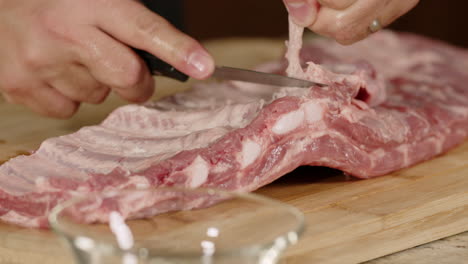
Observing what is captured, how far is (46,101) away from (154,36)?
81 centimetres

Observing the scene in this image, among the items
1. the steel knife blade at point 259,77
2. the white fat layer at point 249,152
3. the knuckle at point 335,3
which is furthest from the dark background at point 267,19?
the white fat layer at point 249,152

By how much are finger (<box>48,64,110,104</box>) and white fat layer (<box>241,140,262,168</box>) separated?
96 cm

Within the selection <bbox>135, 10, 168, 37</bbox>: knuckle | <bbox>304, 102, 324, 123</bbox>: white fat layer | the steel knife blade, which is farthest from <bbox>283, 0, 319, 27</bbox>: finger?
<bbox>135, 10, 168, 37</bbox>: knuckle

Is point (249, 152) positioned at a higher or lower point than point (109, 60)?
lower

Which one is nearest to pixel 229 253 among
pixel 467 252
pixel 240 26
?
pixel 467 252

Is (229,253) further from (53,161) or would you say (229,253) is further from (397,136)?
(397,136)

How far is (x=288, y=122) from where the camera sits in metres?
2.71

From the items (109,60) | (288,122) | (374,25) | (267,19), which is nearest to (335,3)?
(374,25)

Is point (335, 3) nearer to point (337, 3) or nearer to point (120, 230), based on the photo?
point (337, 3)

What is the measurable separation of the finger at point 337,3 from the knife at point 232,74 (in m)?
0.29

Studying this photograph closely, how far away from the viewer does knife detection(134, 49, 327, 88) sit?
115 inches

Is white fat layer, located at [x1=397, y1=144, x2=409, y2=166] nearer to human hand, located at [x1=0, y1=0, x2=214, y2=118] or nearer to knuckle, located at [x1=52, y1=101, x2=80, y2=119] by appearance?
human hand, located at [x1=0, y1=0, x2=214, y2=118]

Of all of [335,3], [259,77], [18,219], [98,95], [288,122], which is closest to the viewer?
[18,219]

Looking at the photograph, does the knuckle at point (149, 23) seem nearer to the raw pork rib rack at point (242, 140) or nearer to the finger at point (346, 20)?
the raw pork rib rack at point (242, 140)
